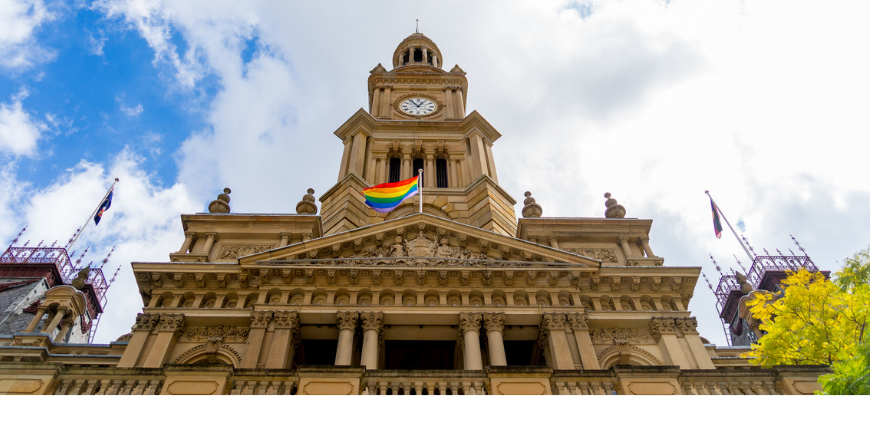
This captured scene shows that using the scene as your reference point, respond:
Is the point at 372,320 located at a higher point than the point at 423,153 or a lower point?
lower

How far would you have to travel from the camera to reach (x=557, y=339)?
22375mm

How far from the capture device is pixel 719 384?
16.6m

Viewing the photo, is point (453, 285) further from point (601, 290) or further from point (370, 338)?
point (601, 290)

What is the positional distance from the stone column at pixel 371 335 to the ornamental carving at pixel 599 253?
9.76m

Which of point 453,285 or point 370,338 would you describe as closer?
point 370,338

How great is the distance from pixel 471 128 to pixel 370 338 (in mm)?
22330

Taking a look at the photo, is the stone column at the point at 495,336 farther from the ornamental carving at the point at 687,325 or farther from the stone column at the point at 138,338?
the stone column at the point at 138,338

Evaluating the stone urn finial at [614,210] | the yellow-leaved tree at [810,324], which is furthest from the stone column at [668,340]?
the stone urn finial at [614,210]

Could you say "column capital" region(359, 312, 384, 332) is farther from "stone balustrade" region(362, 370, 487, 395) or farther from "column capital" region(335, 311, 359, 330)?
"stone balustrade" region(362, 370, 487, 395)

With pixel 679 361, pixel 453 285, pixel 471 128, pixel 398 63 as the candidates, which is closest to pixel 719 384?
pixel 679 361

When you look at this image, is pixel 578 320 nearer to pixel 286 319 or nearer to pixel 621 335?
pixel 621 335

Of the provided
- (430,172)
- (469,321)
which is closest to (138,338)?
(469,321)

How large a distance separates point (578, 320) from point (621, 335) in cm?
196

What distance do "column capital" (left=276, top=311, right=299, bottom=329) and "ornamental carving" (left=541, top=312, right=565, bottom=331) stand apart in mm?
8729
